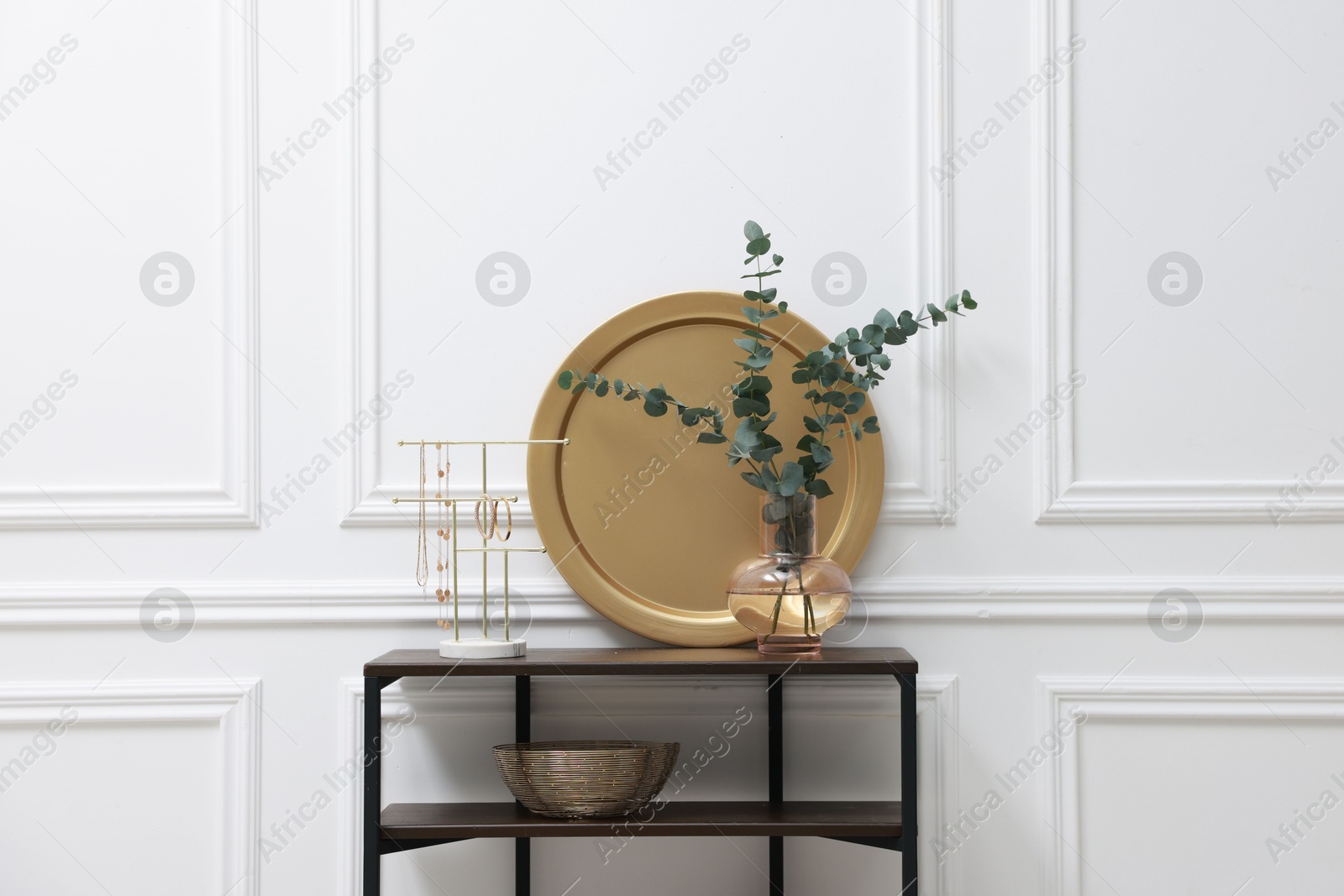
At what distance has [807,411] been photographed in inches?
65.2

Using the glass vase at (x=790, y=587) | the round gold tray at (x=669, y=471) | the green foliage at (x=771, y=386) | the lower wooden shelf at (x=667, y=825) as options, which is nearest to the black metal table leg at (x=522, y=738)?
the lower wooden shelf at (x=667, y=825)

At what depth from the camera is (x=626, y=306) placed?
1705 millimetres

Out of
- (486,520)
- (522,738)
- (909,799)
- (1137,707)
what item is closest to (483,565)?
(486,520)

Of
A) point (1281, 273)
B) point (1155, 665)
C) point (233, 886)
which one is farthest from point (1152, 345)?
point (233, 886)

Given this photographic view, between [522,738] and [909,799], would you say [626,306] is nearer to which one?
[522,738]

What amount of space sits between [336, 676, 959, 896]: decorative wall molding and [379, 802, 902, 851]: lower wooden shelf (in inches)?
6.0

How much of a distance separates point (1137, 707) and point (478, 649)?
1113mm

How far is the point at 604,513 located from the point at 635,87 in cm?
76

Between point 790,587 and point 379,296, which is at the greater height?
point 379,296

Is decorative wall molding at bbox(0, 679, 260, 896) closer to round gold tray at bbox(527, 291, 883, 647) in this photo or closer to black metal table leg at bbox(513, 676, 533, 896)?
black metal table leg at bbox(513, 676, 533, 896)

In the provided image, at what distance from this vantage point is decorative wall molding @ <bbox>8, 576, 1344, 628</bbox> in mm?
1653

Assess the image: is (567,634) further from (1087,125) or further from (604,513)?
(1087,125)

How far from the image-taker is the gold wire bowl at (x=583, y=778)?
1.45 meters

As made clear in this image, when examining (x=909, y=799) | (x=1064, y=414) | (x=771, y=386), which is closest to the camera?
(x=909, y=799)
